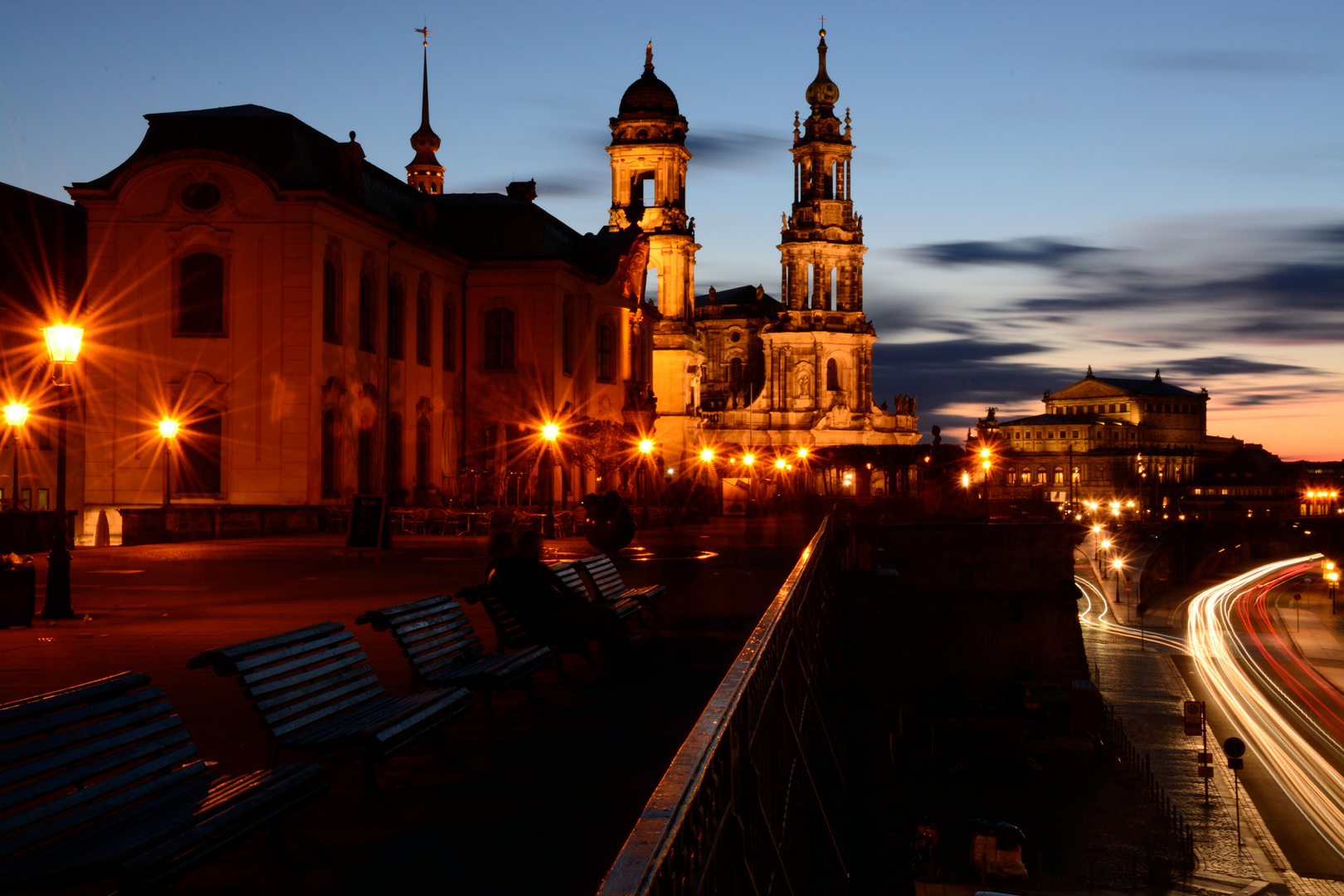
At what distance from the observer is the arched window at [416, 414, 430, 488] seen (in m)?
46.2

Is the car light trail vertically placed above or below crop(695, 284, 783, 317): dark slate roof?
below

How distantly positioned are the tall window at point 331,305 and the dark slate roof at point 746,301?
252 ft

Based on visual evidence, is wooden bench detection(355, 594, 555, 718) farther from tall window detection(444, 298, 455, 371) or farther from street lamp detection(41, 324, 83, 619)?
tall window detection(444, 298, 455, 371)

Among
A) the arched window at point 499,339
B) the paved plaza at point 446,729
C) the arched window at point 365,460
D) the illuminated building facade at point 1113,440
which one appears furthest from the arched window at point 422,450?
the illuminated building facade at point 1113,440

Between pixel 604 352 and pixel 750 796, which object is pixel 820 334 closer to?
pixel 604 352

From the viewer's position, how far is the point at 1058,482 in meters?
178

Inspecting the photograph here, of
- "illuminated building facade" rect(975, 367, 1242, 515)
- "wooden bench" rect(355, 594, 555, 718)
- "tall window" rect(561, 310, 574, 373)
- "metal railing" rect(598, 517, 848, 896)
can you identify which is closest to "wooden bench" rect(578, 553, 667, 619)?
"wooden bench" rect(355, 594, 555, 718)

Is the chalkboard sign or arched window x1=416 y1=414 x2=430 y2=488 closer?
the chalkboard sign

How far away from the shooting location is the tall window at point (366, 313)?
41.2 m

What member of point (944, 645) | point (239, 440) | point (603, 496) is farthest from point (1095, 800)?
point (239, 440)

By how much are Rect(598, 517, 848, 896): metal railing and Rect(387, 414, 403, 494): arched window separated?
117ft

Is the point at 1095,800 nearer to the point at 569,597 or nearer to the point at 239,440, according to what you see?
the point at 239,440

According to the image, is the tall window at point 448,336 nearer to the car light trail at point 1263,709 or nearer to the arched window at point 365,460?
the arched window at point 365,460

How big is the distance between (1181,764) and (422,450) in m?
28.3
